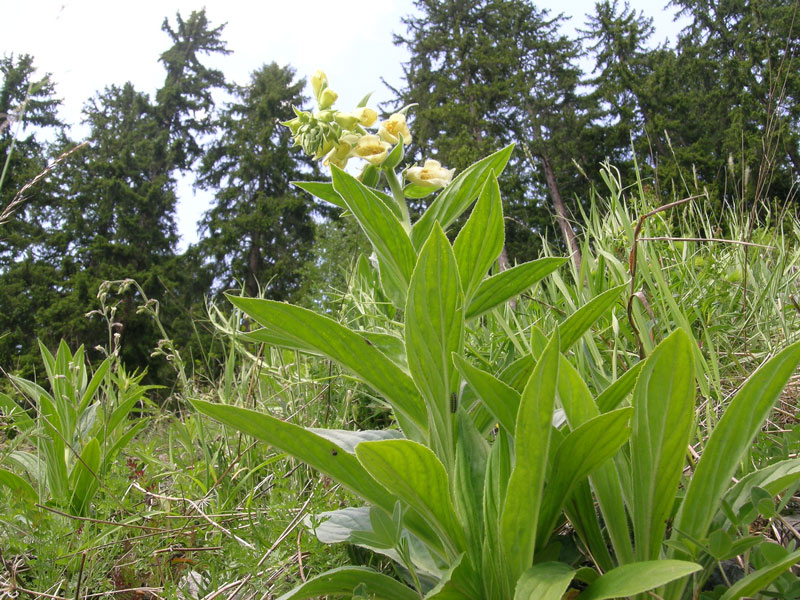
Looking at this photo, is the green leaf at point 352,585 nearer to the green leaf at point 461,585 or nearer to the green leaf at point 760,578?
the green leaf at point 461,585

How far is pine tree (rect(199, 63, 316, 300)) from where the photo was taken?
59.5 feet

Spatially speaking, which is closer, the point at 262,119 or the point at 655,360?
the point at 655,360

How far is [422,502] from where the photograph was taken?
24.9 inches

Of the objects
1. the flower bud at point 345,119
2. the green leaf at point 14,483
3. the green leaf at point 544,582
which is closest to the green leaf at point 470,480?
the green leaf at point 544,582

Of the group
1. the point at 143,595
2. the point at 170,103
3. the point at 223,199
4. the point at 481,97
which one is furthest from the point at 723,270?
the point at 170,103

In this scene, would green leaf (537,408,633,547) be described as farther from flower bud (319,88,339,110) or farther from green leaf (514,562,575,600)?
flower bud (319,88,339,110)

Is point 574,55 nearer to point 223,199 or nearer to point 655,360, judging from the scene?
point 223,199

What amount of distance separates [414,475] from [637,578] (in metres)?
0.25

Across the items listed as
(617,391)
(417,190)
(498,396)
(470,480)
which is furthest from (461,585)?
(417,190)

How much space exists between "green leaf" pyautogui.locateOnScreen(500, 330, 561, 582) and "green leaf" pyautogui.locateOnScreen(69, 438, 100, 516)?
4.05ft

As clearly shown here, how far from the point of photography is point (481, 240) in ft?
2.62

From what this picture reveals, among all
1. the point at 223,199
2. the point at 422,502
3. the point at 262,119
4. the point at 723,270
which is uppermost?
the point at 262,119

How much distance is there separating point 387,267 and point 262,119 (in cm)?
2104

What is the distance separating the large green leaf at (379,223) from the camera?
0.79 metres
